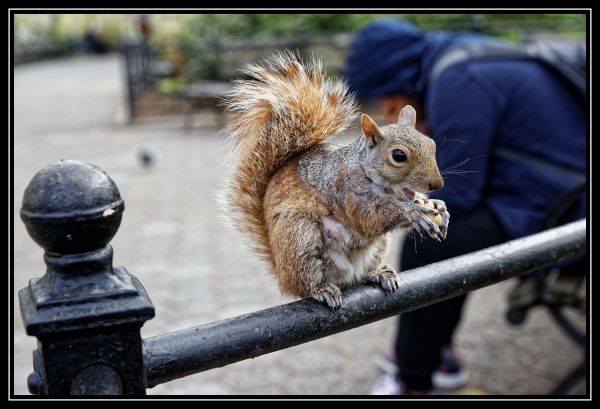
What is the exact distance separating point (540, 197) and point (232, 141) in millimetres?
1336

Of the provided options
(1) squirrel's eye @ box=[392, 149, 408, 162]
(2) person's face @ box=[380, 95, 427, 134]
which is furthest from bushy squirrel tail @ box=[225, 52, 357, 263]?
(2) person's face @ box=[380, 95, 427, 134]

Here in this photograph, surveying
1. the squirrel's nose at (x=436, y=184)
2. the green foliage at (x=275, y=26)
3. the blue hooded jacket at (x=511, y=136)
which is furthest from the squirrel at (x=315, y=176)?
the green foliage at (x=275, y=26)

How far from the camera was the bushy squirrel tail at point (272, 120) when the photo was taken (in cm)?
113

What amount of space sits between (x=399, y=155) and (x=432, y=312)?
1.31m

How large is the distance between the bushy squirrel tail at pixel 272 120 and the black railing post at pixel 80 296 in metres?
0.40

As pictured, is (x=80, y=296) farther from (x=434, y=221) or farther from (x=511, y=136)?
(x=511, y=136)

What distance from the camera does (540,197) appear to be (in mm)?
2217

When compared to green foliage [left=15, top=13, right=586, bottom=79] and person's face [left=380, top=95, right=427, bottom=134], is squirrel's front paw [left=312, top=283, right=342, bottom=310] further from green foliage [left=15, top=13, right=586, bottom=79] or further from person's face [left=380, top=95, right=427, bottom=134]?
green foliage [left=15, top=13, right=586, bottom=79]

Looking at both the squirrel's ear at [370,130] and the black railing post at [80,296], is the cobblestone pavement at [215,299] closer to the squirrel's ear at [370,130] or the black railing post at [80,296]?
the squirrel's ear at [370,130]

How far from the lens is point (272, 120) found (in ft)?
3.77

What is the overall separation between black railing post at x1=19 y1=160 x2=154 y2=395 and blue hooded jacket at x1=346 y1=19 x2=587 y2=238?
1.49 metres

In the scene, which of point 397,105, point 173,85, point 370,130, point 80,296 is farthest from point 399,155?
point 173,85

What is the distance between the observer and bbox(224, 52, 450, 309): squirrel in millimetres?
1108

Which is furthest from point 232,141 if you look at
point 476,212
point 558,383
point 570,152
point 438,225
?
point 558,383
